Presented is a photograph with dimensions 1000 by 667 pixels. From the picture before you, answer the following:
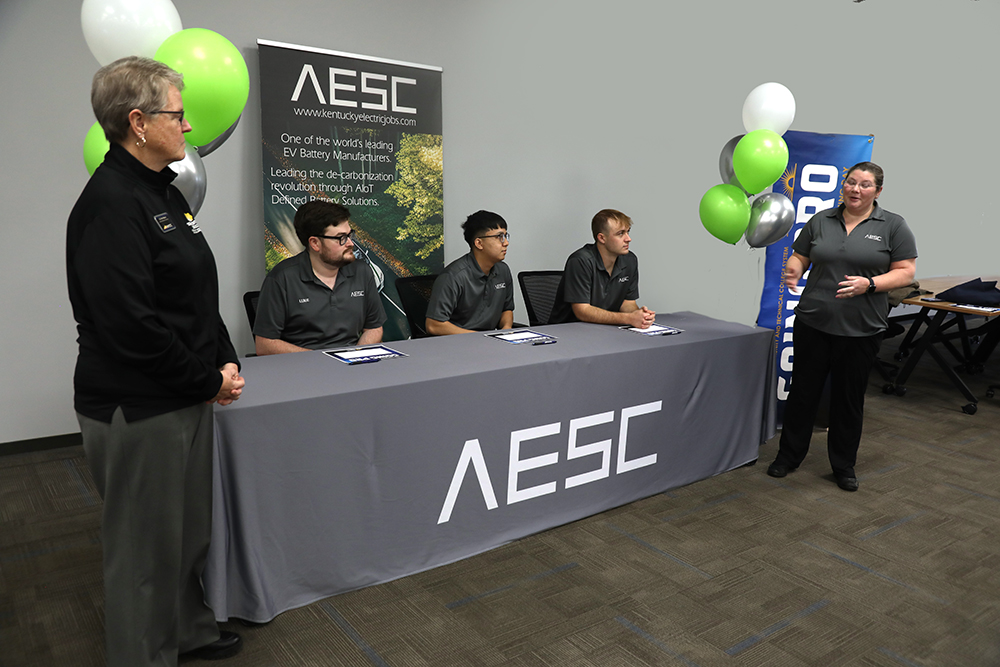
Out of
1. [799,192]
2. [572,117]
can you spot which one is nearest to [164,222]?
[799,192]

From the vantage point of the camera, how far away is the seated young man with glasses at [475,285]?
3.13 meters

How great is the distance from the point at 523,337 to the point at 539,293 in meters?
1.00

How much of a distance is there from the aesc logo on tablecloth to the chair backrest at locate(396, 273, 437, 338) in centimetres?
111

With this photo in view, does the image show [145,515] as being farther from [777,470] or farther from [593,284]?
[777,470]

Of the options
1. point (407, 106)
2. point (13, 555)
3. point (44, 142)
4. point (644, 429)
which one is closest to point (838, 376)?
point (644, 429)

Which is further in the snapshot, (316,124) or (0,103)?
(316,124)

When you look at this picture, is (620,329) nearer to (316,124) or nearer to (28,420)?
(316,124)

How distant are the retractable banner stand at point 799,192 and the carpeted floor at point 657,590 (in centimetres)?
103

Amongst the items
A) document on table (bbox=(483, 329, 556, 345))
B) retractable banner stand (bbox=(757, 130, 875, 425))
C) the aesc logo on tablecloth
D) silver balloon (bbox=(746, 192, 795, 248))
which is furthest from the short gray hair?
retractable banner stand (bbox=(757, 130, 875, 425))

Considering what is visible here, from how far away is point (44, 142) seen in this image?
314cm

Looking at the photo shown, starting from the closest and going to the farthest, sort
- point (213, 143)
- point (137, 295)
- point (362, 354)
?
point (137, 295)
point (213, 143)
point (362, 354)

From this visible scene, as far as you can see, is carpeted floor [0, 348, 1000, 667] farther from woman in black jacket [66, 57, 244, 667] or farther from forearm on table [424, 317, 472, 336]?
forearm on table [424, 317, 472, 336]

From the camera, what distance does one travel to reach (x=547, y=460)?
8.21ft

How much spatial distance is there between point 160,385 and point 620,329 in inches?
82.6
